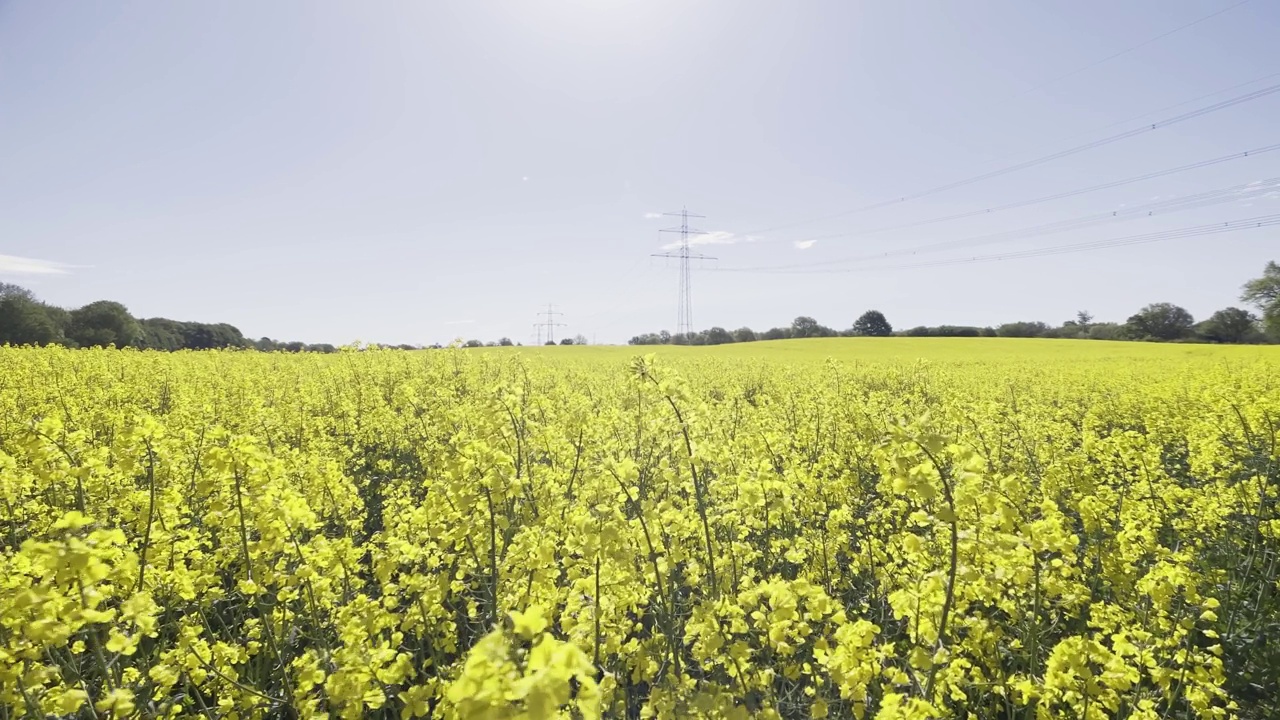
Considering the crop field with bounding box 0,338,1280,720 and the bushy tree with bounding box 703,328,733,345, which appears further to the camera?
the bushy tree with bounding box 703,328,733,345

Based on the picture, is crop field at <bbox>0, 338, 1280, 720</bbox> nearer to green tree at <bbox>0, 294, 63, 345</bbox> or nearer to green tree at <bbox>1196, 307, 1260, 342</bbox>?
green tree at <bbox>0, 294, 63, 345</bbox>

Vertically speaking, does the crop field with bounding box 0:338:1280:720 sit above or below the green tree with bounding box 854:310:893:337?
below

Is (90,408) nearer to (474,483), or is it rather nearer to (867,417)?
(474,483)

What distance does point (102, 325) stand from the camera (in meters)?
40.6

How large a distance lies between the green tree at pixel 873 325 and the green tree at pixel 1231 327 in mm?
30515

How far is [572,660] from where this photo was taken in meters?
1.14

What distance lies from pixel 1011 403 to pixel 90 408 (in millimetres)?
18442

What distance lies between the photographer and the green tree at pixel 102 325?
3934 cm

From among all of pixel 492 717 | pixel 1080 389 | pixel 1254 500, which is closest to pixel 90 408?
pixel 492 717

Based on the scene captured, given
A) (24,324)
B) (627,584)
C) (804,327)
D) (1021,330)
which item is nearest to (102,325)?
(24,324)

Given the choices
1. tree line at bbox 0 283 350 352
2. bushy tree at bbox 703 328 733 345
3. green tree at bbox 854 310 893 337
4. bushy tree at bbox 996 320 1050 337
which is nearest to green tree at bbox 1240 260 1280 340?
bushy tree at bbox 996 320 1050 337

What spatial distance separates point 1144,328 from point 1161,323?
1.56m

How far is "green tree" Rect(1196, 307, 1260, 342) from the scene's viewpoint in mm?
53312

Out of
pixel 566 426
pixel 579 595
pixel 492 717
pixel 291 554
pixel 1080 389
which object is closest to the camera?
pixel 492 717
